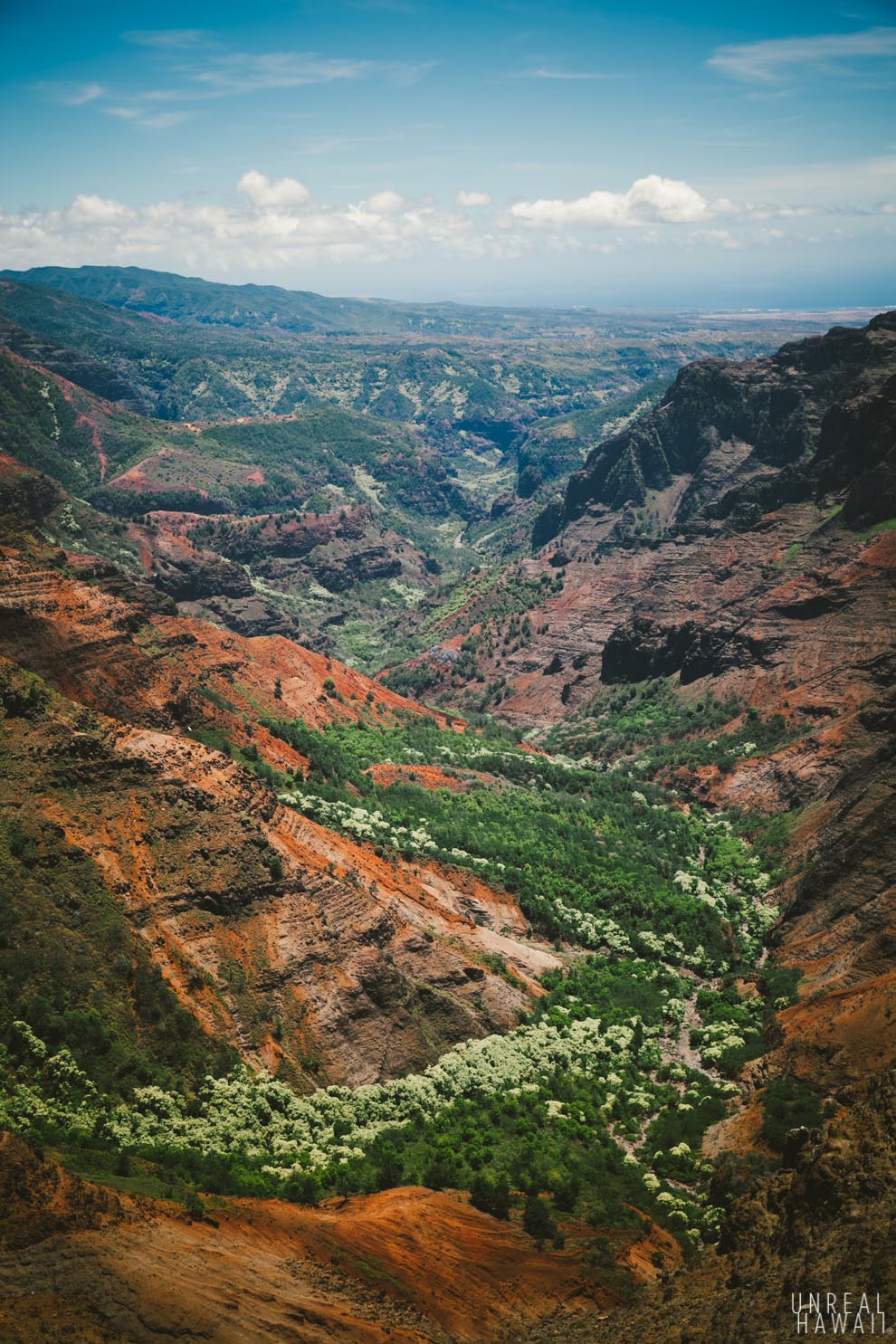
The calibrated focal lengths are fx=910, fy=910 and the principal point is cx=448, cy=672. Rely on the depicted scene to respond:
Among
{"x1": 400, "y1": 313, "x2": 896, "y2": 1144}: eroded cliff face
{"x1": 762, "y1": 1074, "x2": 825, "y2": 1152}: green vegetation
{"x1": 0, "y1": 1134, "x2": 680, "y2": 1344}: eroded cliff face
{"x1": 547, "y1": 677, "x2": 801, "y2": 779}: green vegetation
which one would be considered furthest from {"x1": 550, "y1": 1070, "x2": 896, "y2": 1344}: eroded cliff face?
{"x1": 547, "y1": 677, "x2": 801, "y2": 779}: green vegetation

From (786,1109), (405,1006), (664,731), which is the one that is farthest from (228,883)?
(664,731)

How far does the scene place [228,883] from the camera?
52.6 meters

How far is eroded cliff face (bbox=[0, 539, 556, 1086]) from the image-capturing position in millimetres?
49156

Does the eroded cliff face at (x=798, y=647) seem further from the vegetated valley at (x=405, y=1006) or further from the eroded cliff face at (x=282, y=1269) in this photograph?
the eroded cliff face at (x=282, y=1269)

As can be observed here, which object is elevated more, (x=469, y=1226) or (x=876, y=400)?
(x=876, y=400)

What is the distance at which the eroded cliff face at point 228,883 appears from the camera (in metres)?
49.2

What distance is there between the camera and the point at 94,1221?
93.6 ft

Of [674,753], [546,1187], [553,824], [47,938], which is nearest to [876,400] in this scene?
[674,753]

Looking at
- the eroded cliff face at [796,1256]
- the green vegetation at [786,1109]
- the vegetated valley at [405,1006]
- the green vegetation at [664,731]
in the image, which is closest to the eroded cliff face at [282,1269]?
the vegetated valley at [405,1006]

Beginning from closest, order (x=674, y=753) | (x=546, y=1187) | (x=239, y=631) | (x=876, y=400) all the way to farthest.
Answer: (x=546, y=1187), (x=674, y=753), (x=876, y=400), (x=239, y=631)

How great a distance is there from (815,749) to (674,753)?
2362cm

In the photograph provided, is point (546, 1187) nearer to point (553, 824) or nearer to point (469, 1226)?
point (469, 1226)

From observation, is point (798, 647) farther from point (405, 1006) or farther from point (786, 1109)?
point (405, 1006)

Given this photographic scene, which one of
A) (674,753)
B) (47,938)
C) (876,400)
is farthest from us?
(876,400)
